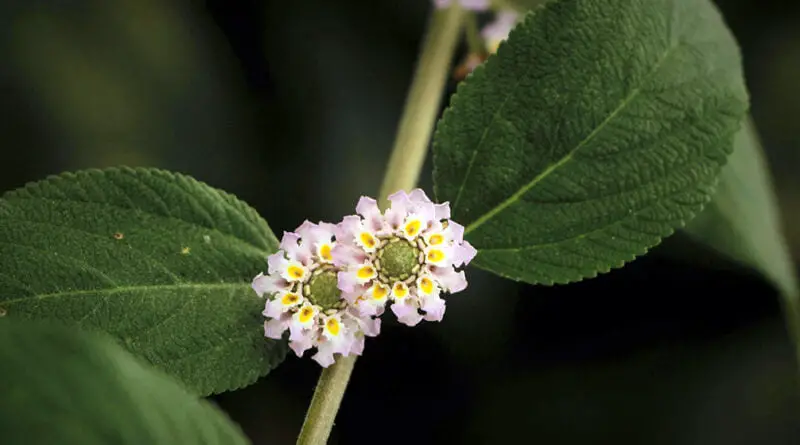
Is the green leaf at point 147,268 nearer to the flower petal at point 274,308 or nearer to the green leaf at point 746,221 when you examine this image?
the flower petal at point 274,308

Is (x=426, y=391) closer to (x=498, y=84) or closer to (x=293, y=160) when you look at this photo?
(x=293, y=160)

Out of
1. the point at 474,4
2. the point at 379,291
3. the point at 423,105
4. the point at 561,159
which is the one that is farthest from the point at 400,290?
the point at 474,4

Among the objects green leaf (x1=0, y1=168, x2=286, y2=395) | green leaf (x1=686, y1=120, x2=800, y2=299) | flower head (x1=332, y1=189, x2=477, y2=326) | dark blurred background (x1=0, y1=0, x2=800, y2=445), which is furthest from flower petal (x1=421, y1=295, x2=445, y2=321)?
dark blurred background (x1=0, y1=0, x2=800, y2=445)

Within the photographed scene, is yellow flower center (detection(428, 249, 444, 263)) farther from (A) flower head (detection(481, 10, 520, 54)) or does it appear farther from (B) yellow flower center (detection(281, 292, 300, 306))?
(A) flower head (detection(481, 10, 520, 54))

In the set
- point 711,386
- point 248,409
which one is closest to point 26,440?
point 248,409

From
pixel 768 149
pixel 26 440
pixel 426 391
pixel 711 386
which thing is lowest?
pixel 26 440

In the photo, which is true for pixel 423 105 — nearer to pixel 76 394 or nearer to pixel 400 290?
pixel 400 290

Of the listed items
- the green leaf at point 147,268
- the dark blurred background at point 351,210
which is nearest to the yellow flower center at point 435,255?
the green leaf at point 147,268

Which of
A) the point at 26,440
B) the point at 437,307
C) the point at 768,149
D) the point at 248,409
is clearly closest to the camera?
the point at 26,440
